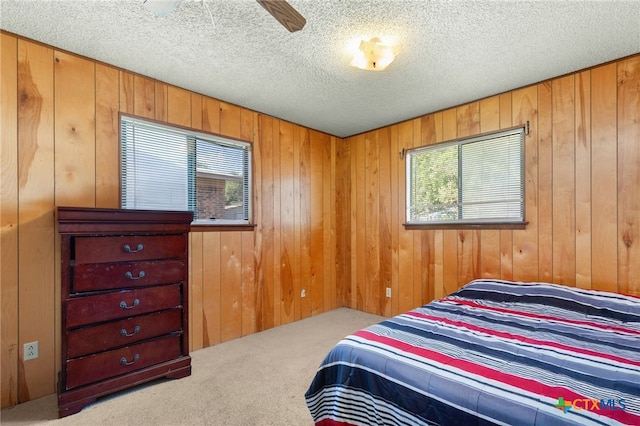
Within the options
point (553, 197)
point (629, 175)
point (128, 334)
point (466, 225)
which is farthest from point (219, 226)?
point (629, 175)

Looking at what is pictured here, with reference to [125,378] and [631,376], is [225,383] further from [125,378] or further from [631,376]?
[631,376]

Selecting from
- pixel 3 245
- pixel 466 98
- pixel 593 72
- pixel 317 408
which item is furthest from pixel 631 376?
pixel 3 245

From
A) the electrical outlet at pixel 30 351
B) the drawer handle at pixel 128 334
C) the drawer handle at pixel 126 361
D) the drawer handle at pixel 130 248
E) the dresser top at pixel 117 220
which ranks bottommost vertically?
the drawer handle at pixel 126 361

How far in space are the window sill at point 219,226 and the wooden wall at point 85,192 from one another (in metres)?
0.05

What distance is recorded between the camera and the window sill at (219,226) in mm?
2975

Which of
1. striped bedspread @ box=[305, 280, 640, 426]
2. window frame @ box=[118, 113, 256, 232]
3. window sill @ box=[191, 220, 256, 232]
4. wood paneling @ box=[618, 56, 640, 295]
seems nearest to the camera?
striped bedspread @ box=[305, 280, 640, 426]

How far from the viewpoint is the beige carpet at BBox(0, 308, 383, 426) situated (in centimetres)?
190

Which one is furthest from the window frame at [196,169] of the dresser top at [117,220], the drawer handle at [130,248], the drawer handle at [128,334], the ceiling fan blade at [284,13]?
the ceiling fan blade at [284,13]

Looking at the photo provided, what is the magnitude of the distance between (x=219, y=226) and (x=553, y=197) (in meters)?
3.05

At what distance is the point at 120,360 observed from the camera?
2133mm

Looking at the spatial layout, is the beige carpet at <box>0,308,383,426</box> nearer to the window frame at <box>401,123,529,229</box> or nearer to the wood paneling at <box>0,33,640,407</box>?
the wood paneling at <box>0,33,640,407</box>

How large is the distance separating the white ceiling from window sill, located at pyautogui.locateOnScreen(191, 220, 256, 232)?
1.26m

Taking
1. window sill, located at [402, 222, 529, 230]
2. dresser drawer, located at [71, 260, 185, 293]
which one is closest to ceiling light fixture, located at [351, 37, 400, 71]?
window sill, located at [402, 222, 529, 230]

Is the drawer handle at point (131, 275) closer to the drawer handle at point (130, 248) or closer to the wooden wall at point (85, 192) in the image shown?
the drawer handle at point (130, 248)
